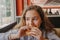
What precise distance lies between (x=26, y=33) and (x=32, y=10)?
361mm

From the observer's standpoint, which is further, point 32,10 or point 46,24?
point 46,24

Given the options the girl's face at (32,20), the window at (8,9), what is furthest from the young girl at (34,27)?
the window at (8,9)

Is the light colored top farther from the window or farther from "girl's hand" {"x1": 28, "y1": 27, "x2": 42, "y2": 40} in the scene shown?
the window

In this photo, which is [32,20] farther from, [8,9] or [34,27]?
[8,9]

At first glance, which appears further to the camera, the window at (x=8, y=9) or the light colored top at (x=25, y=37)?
the window at (x=8, y=9)

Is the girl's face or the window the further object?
the window

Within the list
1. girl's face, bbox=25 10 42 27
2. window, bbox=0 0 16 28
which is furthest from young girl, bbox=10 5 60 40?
window, bbox=0 0 16 28

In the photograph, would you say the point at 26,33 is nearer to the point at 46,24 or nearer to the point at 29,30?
the point at 29,30

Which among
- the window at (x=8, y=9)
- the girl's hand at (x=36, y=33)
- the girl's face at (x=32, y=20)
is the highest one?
the girl's face at (x=32, y=20)

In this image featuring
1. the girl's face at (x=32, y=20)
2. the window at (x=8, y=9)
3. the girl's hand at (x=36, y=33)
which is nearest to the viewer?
the girl's hand at (x=36, y=33)

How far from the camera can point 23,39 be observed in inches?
53.1

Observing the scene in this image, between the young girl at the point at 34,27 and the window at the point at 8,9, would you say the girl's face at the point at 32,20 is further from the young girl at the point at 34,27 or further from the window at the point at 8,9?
the window at the point at 8,9

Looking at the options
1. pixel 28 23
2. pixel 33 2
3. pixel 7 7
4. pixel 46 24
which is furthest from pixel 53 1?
pixel 28 23

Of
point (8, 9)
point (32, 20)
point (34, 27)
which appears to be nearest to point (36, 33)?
point (34, 27)
